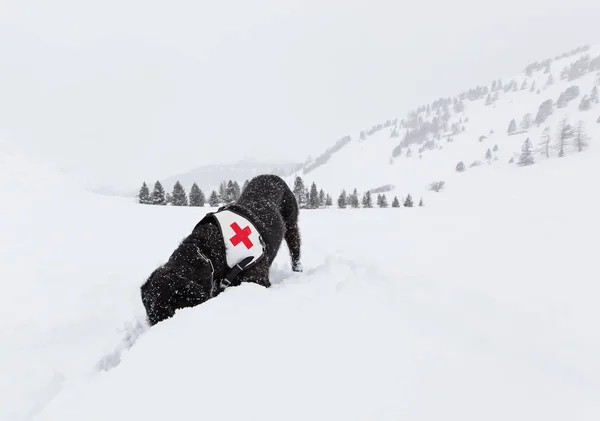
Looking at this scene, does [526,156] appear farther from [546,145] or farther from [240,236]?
[240,236]

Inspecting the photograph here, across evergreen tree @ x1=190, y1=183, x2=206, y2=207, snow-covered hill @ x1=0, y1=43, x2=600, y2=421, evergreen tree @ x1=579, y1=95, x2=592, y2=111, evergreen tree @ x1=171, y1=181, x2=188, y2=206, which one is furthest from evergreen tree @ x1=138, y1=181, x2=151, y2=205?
evergreen tree @ x1=579, y1=95, x2=592, y2=111

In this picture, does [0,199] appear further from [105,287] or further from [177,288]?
[177,288]

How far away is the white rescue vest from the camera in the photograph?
3.53 metres

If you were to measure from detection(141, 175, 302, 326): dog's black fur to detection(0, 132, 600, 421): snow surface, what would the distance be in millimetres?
327

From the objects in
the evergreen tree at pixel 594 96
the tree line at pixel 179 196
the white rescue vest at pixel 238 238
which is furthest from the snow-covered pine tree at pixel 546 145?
the white rescue vest at pixel 238 238

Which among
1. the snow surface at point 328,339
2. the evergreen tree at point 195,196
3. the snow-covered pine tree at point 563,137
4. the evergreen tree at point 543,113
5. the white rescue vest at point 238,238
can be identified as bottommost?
the snow surface at point 328,339

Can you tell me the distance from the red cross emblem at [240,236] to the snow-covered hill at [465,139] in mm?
126217

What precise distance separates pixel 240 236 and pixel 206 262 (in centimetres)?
55

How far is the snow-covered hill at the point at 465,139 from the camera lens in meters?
135

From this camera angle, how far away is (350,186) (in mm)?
154250

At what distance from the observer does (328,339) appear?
2129 mm

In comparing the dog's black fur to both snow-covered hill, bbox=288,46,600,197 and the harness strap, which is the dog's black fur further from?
snow-covered hill, bbox=288,46,600,197

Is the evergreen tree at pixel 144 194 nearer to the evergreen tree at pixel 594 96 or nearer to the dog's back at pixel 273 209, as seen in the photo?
the dog's back at pixel 273 209

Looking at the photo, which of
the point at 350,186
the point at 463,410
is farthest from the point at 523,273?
the point at 350,186
